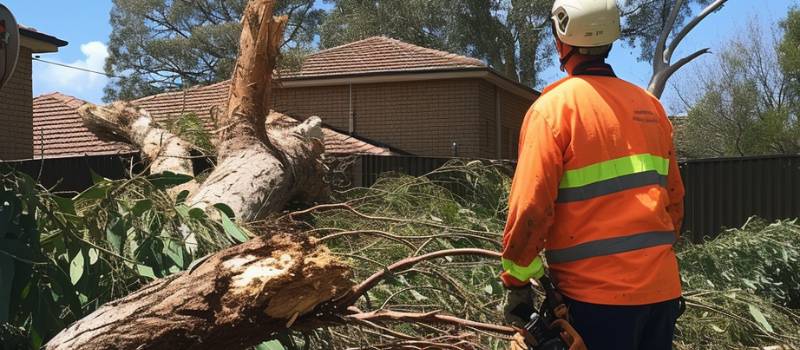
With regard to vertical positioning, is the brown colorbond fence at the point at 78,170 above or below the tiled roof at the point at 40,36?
below

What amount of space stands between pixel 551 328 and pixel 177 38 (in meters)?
35.4

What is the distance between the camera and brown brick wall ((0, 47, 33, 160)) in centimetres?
1212

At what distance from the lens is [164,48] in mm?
35375

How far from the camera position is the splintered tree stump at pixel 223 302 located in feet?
8.38

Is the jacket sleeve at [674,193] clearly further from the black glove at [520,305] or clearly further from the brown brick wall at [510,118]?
the brown brick wall at [510,118]

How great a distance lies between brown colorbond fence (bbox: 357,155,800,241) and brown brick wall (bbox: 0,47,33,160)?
10087mm

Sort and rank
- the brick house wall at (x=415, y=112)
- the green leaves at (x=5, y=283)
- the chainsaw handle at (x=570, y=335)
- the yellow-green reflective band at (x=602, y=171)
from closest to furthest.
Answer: the chainsaw handle at (x=570, y=335) < the yellow-green reflective band at (x=602, y=171) < the green leaves at (x=5, y=283) < the brick house wall at (x=415, y=112)

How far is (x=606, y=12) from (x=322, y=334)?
1864mm

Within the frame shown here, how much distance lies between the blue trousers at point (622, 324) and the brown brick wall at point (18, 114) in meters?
11.6

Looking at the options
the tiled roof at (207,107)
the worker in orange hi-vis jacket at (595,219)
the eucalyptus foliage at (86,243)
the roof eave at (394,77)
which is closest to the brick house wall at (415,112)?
the roof eave at (394,77)

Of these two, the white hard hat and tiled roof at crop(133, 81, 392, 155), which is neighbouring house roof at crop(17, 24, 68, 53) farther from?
the white hard hat

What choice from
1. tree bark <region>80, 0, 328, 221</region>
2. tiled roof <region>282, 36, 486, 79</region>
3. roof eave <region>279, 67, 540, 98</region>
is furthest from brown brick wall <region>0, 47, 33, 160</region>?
tree bark <region>80, 0, 328, 221</region>

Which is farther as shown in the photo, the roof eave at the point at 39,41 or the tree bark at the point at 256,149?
the roof eave at the point at 39,41

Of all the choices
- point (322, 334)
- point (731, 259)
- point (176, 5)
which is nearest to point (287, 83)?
point (731, 259)
